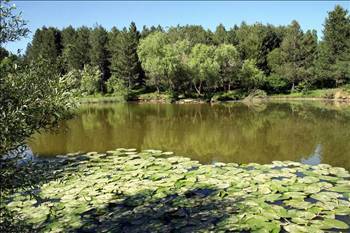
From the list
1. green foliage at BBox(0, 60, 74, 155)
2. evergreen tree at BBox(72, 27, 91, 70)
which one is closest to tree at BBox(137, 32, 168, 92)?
evergreen tree at BBox(72, 27, 91, 70)

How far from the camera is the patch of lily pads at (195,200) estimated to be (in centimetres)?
838

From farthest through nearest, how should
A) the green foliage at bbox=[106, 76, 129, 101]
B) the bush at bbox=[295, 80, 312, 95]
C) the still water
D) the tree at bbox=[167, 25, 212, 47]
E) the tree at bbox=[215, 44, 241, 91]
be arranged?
the tree at bbox=[167, 25, 212, 47]
the green foliage at bbox=[106, 76, 129, 101]
the tree at bbox=[215, 44, 241, 91]
the bush at bbox=[295, 80, 312, 95]
the still water

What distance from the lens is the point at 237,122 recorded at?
27.8 m

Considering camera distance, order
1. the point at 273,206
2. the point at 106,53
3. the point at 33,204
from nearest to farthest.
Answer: the point at 273,206 < the point at 33,204 < the point at 106,53

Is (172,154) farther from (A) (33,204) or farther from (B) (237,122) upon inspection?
(B) (237,122)

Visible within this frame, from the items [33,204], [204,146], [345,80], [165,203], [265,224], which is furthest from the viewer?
[345,80]

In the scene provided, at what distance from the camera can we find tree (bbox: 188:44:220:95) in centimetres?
5000

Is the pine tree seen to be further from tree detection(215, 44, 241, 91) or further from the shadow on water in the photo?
the shadow on water

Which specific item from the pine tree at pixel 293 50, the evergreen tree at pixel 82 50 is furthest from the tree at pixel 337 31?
the evergreen tree at pixel 82 50

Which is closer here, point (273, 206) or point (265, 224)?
point (265, 224)

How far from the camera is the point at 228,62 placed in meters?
53.3

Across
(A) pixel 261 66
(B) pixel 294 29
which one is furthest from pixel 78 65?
(B) pixel 294 29

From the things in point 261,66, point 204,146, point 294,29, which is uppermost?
point 294,29

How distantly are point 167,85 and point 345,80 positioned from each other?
85.6 ft
